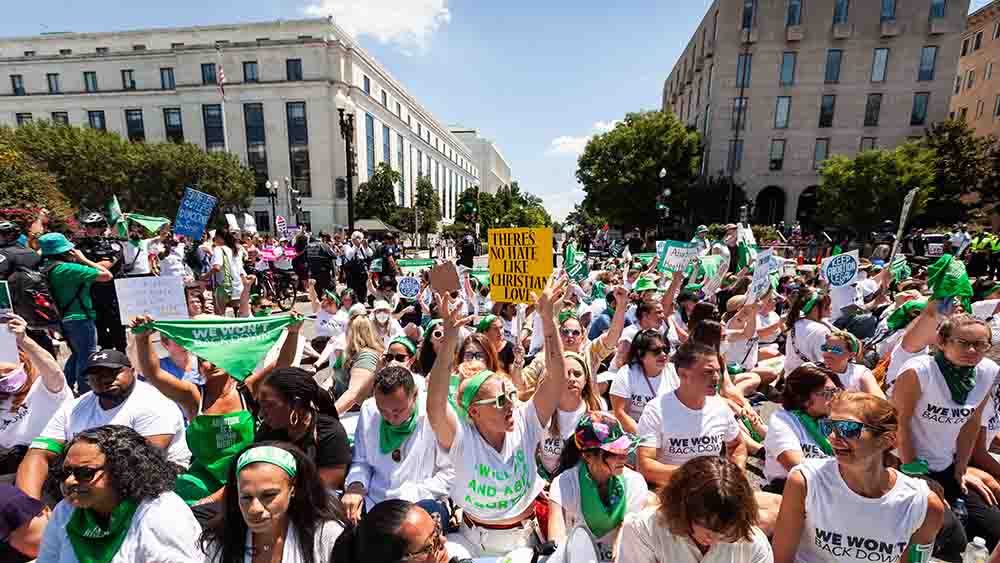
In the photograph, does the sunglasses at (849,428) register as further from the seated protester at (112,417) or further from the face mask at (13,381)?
the face mask at (13,381)

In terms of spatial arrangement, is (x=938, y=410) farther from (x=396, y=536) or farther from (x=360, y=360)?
(x=360, y=360)

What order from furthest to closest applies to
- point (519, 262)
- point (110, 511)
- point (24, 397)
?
point (519, 262) → point (24, 397) → point (110, 511)

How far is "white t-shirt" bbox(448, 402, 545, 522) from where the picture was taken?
8.20 feet

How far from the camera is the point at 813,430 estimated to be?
280cm

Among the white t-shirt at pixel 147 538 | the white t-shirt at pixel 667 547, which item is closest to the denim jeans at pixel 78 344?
the white t-shirt at pixel 147 538

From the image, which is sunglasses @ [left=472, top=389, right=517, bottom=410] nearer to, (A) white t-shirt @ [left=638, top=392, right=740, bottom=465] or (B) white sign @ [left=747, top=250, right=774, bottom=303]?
(A) white t-shirt @ [left=638, top=392, right=740, bottom=465]

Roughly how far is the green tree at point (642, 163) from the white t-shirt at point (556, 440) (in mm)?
34106

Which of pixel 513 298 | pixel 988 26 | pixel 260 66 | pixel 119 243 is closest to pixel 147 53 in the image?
pixel 260 66

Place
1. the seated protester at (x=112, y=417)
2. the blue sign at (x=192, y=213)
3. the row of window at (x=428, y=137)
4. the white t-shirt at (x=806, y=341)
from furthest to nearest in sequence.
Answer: the row of window at (x=428, y=137) → the blue sign at (x=192, y=213) → the white t-shirt at (x=806, y=341) → the seated protester at (x=112, y=417)

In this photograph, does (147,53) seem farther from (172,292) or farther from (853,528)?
(853,528)

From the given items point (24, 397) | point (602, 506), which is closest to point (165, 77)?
point (24, 397)

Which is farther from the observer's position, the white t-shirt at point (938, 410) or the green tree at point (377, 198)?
the green tree at point (377, 198)

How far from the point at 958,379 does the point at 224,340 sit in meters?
5.13

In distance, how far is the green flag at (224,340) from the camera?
3.09m
